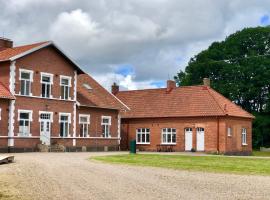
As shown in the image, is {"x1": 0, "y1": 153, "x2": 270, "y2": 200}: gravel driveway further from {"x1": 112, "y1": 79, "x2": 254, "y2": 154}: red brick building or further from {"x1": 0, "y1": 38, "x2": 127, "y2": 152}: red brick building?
{"x1": 112, "y1": 79, "x2": 254, "y2": 154}: red brick building

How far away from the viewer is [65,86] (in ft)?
130

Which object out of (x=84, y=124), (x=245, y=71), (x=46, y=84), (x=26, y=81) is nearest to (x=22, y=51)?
(x=26, y=81)

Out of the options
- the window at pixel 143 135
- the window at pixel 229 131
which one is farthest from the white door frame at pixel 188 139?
the window at pixel 143 135

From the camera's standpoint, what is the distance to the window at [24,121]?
35594mm

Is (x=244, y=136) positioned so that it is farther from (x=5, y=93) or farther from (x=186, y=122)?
(x=5, y=93)

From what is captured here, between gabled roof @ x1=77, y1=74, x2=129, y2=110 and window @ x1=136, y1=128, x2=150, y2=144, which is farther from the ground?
gabled roof @ x1=77, y1=74, x2=129, y2=110

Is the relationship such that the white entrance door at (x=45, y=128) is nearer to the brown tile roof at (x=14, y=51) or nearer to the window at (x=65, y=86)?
the window at (x=65, y=86)

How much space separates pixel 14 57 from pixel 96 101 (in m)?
10.2

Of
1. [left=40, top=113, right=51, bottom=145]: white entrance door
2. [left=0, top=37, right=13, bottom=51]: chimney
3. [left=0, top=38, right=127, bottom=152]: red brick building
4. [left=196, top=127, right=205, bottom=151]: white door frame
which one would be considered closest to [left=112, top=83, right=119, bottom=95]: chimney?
[left=0, top=38, right=127, bottom=152]: red brick building

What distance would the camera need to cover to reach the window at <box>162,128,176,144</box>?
150 feet

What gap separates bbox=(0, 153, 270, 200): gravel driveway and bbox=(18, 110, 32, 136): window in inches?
621

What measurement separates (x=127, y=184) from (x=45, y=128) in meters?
23.2

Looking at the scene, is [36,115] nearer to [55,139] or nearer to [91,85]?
[55,139]

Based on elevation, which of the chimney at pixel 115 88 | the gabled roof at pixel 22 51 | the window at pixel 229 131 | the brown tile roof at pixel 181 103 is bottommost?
the window at pixel 229 131
